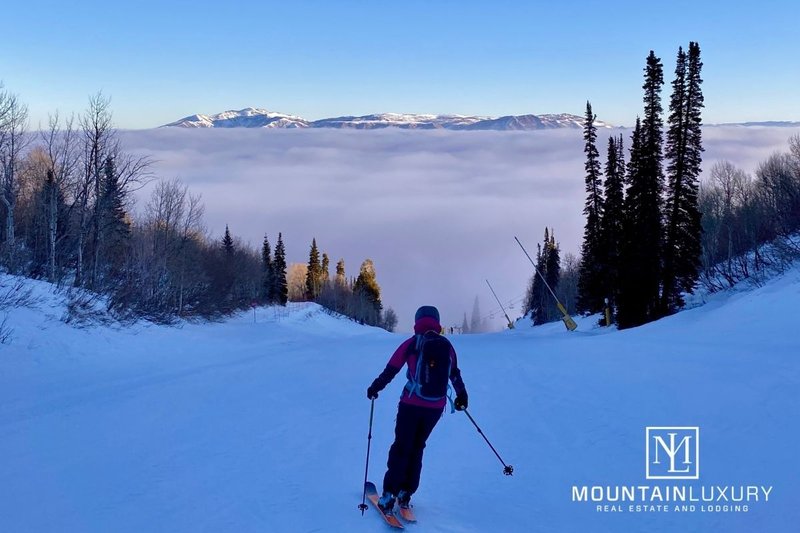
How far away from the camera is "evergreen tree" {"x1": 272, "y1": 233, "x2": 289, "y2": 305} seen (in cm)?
9288

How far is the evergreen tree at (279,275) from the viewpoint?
3656 inches

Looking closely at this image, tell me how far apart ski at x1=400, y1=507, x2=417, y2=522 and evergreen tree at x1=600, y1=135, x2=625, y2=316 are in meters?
42.4

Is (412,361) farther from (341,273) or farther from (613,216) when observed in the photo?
(341,273)

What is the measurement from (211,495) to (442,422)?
203 inches

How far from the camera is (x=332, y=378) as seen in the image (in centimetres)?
1675

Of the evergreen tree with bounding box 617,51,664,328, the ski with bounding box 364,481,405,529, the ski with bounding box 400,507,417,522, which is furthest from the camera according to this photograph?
the evergreen tree with bounding box 617,51,664,328

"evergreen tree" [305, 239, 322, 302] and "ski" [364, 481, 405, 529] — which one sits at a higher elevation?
"ski" [364, 481, 405, 529]

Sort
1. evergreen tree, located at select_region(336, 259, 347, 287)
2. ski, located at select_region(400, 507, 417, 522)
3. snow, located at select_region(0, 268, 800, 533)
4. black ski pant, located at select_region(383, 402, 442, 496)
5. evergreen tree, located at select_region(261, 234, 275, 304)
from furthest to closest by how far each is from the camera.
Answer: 1. evergreen tree, located at select_region(336, 259, 347, 287)
2. evergreen tree, located at select_region(261, 234, 275, 304)
3. snow, located at select_region(0, 268, 800, 533)
4. black ski pant, located at select_region(383, 402, 442, 496)
5. ski, located at select_region(400, 507, 417, 522)

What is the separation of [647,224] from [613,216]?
822 centimetres

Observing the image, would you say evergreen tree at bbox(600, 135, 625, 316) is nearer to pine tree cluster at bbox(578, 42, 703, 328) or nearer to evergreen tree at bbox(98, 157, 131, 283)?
pine tree cluster at bbox(578, 42, 703, 328)

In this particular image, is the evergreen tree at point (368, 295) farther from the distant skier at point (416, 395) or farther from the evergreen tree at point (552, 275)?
the distant skier at point (416, 395)

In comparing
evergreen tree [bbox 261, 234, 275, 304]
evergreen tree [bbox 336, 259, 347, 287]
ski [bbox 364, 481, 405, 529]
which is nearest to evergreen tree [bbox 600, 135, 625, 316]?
ski [bbox 364, 481, 405, 529]

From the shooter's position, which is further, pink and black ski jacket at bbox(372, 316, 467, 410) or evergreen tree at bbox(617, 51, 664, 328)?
evergreen tree at bbox(617, 51, 664, 328)

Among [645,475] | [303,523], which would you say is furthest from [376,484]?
[645,475]
